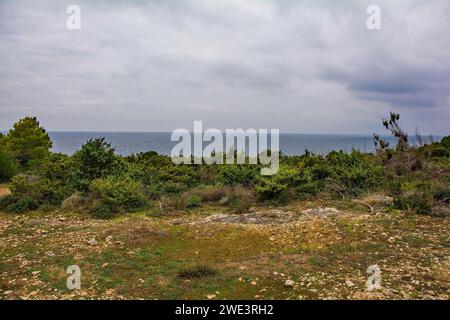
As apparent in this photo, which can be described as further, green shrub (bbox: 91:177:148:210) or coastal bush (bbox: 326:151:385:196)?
coastal bush (bbox: 326:151:385:196)

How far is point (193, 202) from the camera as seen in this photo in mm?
9375

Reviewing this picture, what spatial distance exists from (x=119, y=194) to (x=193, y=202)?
1.76 m

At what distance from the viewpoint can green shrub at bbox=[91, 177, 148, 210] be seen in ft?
29.4

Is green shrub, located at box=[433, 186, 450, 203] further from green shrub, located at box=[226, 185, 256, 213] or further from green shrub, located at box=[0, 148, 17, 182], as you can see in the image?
green shrub, located at box=[0, 148, 17, 182]

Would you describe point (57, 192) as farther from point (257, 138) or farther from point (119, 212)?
point (257, 138)

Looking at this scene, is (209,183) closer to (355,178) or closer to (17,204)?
(355,178)

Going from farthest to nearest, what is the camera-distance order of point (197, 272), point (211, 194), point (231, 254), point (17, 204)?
1. point (211, 194)
2. point (17, 204)
3. point (231, 254)
4. point (197, 272)

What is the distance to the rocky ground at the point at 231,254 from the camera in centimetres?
461

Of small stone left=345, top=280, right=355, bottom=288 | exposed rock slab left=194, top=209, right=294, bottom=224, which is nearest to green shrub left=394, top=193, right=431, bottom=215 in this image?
exposed rock slab left=194, top=209, right=294, bottom=224

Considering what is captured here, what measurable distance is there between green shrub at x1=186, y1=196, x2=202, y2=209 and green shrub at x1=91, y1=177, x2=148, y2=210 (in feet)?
3.54

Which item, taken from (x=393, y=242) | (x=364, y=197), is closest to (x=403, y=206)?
(x=364, y=197)

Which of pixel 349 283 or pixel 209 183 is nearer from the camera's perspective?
pixel 349 283

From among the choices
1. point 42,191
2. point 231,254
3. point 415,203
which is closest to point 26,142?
point 42,191

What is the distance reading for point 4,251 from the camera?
6168 mm
